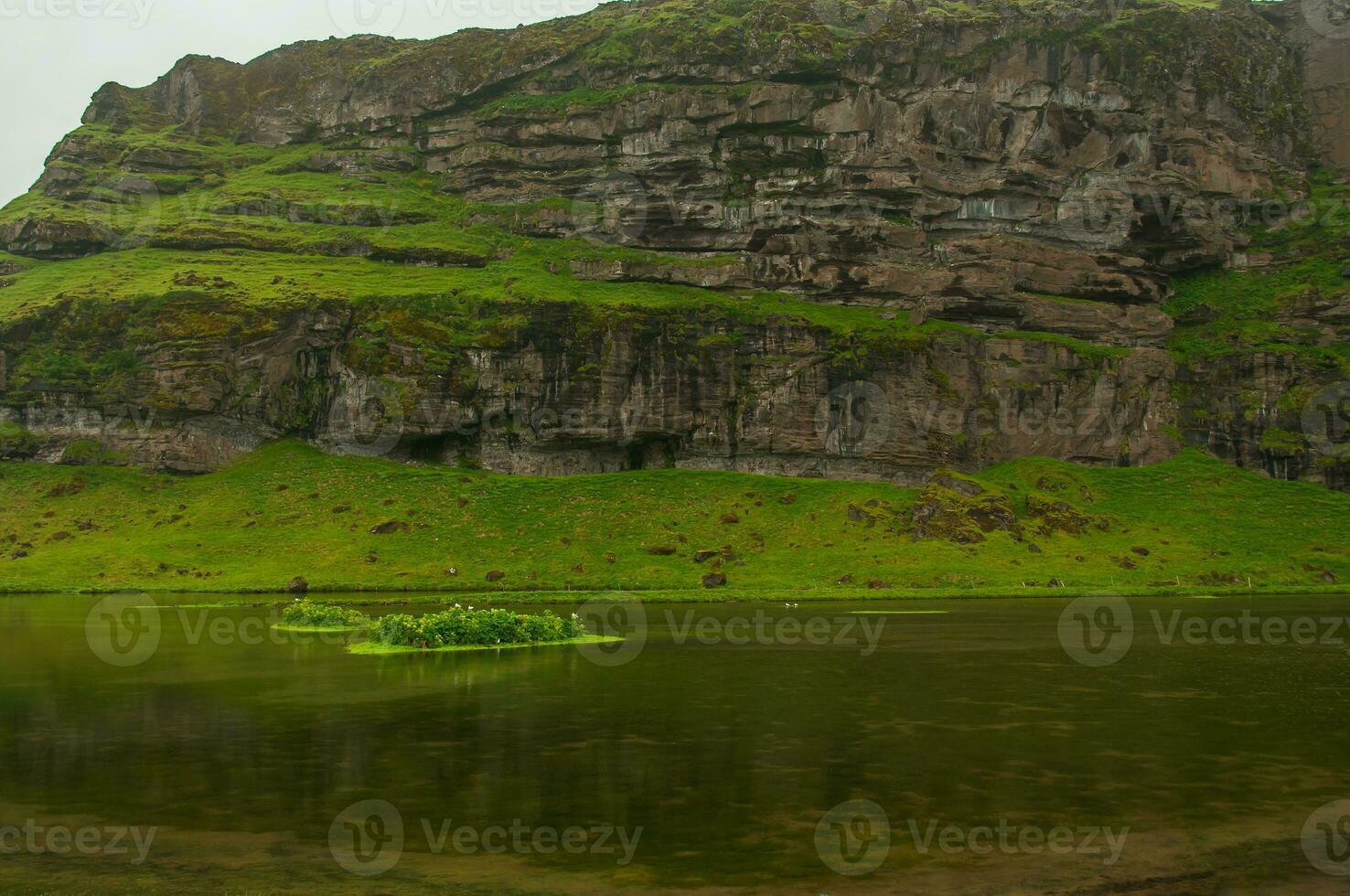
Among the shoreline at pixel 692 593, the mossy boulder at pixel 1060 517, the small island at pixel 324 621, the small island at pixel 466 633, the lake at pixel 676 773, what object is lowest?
the shoreline at pixel 692 593

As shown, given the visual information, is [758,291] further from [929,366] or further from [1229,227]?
[1229,227]

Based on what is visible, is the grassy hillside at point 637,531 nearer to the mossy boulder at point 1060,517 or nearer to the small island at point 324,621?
the mossy boulder at point 1060,517

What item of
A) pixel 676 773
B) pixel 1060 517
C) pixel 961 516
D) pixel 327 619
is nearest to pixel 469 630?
pixel 327 619

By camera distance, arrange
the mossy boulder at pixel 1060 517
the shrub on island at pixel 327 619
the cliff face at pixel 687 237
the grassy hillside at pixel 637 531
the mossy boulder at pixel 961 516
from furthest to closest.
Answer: the cliff face at pixel 687 237
the mossy boulder at pixel 1060 517
the mossy boulder at pixel 961 516
the grassy hillside at pixel 637 531
the shrub on island at pixel 327 619

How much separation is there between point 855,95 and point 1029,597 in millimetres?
87013

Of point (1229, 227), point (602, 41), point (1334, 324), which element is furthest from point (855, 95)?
point (1334, 324)

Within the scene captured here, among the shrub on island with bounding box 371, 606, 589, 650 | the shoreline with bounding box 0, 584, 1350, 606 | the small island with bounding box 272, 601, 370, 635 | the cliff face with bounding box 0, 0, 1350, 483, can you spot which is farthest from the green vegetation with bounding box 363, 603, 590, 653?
the cliff face with bounding box 0, 0, 1350, 483

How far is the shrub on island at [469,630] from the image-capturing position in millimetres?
42281

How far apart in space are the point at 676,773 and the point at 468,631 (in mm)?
25359

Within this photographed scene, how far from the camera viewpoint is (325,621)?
50.3 meters

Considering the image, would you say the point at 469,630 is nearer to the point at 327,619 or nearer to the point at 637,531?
the point at 327,619

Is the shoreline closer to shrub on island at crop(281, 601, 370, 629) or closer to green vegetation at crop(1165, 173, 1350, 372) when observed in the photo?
shrub on island at crop(281, 601, 370, 629)

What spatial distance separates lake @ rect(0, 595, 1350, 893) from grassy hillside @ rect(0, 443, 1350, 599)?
39580 millimetres

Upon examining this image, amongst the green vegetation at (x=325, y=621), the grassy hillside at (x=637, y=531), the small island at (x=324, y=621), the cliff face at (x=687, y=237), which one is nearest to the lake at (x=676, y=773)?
the small island at (x=324, y=621)
